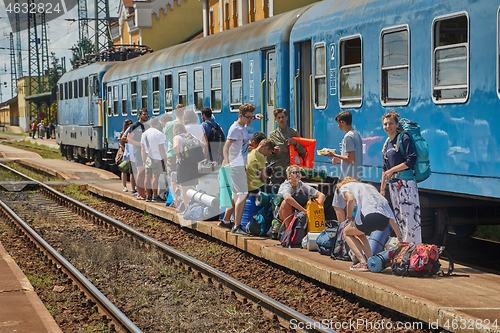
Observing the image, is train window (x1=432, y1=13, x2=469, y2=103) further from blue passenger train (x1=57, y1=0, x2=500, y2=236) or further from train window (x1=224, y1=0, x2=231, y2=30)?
train window (x1=224, y1=0, x2=231, y2=30)

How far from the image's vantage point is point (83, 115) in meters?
30.7

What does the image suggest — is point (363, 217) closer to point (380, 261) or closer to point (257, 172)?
point (380, 261)

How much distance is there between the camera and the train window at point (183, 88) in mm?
19625

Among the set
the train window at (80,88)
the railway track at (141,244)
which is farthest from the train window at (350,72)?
the train window at (80,88)

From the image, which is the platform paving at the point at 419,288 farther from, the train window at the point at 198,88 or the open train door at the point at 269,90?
the train window at the point at 198,88

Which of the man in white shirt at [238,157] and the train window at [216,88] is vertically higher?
the train window at [216,88]

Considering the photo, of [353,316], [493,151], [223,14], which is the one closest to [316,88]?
[493,151]

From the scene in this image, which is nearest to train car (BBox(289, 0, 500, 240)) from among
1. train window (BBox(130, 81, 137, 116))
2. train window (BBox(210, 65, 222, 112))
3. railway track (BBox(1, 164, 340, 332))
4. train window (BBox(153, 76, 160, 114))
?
railway track (BBox(1, 164, 340, 332))

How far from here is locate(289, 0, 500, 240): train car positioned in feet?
30.3

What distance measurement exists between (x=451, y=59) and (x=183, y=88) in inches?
417

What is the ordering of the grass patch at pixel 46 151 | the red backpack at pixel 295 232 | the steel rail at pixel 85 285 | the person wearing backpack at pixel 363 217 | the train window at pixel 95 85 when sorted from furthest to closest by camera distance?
the grass patch at pixel 46 151, the train window at pixel 95 85, the red backpack at pixel 295 232, the person wearing backpack at pixel 363 217, the steel rail at pixel 85 285

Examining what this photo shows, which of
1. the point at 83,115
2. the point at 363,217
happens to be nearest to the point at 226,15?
the point at 83,115

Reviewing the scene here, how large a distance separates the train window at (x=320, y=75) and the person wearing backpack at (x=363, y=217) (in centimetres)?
371

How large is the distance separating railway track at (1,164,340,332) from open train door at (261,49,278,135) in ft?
9.34
